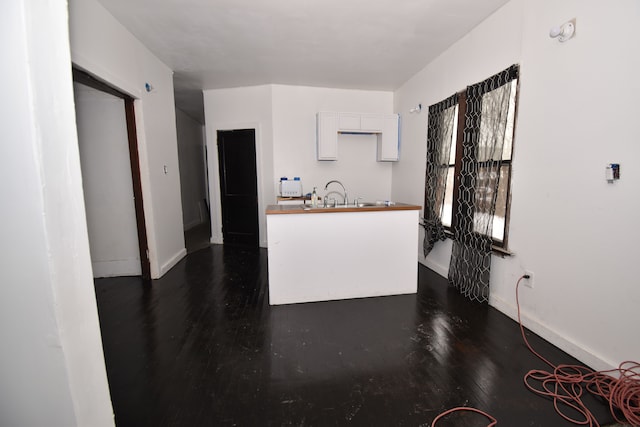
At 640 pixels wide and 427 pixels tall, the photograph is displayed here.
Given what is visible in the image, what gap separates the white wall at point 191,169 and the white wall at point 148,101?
2.61 metres

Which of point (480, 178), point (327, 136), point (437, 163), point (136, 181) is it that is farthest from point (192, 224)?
point (480, 178)

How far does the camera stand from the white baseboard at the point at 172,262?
3.54 metres

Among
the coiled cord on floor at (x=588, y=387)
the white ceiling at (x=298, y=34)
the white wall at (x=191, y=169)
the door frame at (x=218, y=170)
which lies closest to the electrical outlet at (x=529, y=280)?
the coiled cord on floor at (x=588, y=387)

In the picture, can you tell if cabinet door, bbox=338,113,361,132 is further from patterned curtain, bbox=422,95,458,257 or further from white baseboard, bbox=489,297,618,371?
white baseboard, bbox=489,297,618,371

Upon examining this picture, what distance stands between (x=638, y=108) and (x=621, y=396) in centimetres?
162

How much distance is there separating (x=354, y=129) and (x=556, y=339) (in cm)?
353

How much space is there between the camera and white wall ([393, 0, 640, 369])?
1.62 meters

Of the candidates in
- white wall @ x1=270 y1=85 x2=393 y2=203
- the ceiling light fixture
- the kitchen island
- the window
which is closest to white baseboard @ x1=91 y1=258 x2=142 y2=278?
the kitchen island

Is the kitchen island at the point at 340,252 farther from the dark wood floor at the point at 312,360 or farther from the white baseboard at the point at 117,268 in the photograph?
the white baseboard at the point at 117,268

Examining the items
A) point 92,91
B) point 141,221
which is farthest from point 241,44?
point 141,221

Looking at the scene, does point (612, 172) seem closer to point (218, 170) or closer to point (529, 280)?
point (529, 280)

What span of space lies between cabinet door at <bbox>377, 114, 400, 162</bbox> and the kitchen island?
6.29 ft

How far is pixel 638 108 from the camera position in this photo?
1.54m

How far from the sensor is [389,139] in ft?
14.8
